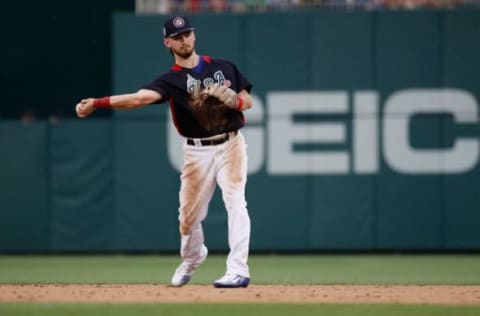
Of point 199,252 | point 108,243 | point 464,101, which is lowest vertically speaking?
point 108,243

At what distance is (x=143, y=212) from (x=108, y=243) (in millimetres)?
735

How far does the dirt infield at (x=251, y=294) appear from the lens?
9.08 metres

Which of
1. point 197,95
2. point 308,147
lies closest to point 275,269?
point 308,147

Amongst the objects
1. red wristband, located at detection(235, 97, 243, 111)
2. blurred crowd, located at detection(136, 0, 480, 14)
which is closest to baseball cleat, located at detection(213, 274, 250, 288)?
red wristband, located at detection(235, 97, 243, 111)

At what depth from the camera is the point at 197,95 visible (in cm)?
983

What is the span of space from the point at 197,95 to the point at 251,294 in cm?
184

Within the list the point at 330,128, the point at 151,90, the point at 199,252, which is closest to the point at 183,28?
the point at 151,90

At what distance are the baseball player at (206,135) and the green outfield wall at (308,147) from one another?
22.4 ft

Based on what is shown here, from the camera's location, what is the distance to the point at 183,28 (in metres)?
9.65

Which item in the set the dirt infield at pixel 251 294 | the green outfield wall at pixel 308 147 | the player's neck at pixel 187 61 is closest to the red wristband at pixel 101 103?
the player's neck at pixel 187 61

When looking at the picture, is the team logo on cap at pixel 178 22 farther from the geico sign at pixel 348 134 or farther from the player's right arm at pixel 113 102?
the geico sign at pixel 348 134

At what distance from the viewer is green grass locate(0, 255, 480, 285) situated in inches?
473

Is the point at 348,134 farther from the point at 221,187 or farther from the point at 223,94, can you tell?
the point at 223,94

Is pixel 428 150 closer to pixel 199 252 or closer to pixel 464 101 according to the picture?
pixel 464 101
